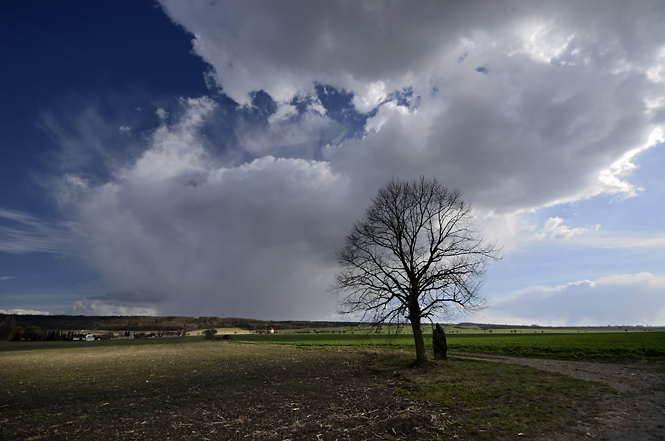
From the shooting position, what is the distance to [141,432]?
10.1 metres

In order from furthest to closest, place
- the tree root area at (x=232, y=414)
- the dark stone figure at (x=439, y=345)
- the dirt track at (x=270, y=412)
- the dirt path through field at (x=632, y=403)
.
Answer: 1. the dark stone figure at (x=439, y=345)
2. the tree root area at (x=232, y=414)
3. the dirt track at (x=270, y=412)
4. the dirt path through field at (x=632, y=403)

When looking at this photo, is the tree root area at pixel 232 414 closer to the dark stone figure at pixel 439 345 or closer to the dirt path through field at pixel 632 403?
the dirt path through field at pixel 632 403

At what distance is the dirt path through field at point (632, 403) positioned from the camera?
882 cm

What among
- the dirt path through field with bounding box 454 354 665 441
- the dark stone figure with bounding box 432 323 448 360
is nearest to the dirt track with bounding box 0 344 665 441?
the dirt path through field with bounding box 454 354 665 441

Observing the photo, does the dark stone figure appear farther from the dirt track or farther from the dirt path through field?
the dirt path through field

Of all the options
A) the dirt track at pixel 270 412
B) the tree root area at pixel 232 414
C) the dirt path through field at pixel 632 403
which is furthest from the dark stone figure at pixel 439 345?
the tree root area at pixel 232 414

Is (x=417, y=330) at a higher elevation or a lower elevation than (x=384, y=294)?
lower

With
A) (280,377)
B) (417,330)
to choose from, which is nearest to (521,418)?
(417,330)

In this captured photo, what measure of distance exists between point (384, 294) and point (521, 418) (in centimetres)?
1146

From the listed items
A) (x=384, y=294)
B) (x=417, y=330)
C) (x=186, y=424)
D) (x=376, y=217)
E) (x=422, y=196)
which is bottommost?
(x=186, y=424)

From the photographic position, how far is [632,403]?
37.9 ft

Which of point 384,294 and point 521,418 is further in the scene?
point 384,294

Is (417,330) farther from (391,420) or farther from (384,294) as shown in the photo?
(391,420)

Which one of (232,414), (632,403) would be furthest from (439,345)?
(232,414)
